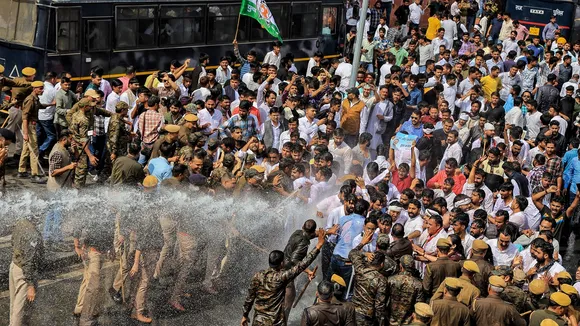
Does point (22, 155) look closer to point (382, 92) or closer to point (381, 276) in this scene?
point (382, 92)

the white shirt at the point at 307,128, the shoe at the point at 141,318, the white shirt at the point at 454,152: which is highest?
the white shirt at the point at 307,128

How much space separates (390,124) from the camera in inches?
675

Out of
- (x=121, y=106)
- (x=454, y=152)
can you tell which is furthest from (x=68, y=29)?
(x=454, y=152)

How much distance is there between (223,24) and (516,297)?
1218cm

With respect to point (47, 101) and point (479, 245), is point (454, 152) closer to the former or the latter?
point (479, 245)

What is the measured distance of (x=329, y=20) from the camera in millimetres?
24453

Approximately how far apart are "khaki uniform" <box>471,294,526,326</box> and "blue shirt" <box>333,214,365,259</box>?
7.20ft

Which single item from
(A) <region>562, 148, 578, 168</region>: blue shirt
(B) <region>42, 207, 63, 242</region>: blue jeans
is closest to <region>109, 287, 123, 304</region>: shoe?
(B) <region>42, 207, 63, 242</region>: blue jeans

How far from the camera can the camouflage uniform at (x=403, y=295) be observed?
10.4 metres

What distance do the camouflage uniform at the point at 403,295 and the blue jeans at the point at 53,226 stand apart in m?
4.61

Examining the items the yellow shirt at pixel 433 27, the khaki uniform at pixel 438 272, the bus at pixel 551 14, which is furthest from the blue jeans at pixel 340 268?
the bus at pixel 551 14

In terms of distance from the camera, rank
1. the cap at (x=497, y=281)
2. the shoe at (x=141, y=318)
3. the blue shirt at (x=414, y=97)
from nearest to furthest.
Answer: the cap at (x=497, y=281), the shoe at (x=141, y=318), the blue shirt at (x=414, y=97)

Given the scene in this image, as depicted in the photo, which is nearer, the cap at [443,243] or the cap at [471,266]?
the cap at [471,266]

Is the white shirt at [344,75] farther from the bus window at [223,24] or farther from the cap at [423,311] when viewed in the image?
the cap at [423,311]
